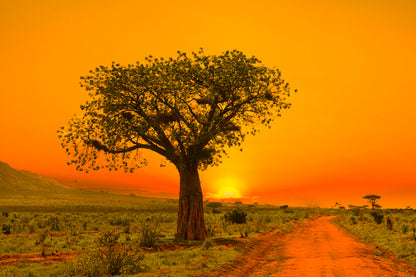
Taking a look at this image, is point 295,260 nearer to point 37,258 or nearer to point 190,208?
point 190,208

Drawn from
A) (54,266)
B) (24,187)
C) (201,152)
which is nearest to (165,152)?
(201,152)

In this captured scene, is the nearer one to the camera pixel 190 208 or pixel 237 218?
pixel 190 208

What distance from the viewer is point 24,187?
7367 inches

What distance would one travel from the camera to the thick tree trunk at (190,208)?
27.2m

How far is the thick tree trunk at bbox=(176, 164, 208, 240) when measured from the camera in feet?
89.1

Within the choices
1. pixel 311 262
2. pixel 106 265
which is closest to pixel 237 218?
pixel 311 262

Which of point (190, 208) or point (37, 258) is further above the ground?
point (190, 208)

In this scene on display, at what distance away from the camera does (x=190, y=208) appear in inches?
1075

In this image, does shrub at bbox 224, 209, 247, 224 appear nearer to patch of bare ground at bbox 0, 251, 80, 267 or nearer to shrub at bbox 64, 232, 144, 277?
patch of bare ground at bbox 0, 251, 80, 267

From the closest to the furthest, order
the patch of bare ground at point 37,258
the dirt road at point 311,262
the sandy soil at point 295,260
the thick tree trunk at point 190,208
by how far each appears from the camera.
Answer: the dirt road at point 311,262 → the sandy soil at point 295,260 → the patch of bare ground at point 37,258 → the thick tree trunk at point 190,208

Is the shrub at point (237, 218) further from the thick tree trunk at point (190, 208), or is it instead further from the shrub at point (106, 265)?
the shrub at point (106, 265)

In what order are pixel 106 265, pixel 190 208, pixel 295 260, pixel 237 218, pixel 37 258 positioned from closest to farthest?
pixel 106 265
pixel 295 260
pixel 37 258
pixel 190 208
pixel 237 218

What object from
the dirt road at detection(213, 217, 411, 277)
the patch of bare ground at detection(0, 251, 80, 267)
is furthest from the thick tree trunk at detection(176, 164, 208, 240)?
the patch of bare ground at detection(0, 251, 80, 267)

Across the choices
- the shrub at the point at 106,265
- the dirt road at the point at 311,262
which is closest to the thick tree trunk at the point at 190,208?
the dirt road at the point at 311,262
